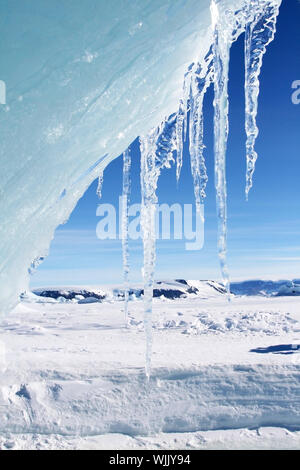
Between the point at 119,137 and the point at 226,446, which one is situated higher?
the point at 119,137

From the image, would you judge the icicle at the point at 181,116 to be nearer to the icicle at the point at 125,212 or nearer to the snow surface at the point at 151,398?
the icicle at the point at 125,212

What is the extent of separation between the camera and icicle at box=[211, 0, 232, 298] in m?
3.02

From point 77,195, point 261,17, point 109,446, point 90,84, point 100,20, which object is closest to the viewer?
point 100,20

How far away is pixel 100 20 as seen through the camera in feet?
7.23

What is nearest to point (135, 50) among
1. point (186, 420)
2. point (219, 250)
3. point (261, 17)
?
point (261, 17)

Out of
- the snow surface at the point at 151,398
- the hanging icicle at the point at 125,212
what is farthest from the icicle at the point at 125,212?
the snow surface at the point at 151,398

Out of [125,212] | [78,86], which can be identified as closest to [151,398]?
[125,212]

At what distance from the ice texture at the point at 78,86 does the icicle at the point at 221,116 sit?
0.01m

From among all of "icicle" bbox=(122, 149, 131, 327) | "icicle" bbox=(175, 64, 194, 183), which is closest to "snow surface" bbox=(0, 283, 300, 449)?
"icicle" bbox=(122, 149, 131, 327)

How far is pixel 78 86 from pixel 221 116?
1.45 meters

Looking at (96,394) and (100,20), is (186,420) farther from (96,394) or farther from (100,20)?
(100,20)

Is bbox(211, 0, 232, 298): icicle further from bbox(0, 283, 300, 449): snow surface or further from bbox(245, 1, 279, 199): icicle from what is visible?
bbox(0, 283, 300, 449): snow surface

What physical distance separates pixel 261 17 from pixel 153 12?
45.7 inches

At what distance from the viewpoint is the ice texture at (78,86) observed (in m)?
2.16
